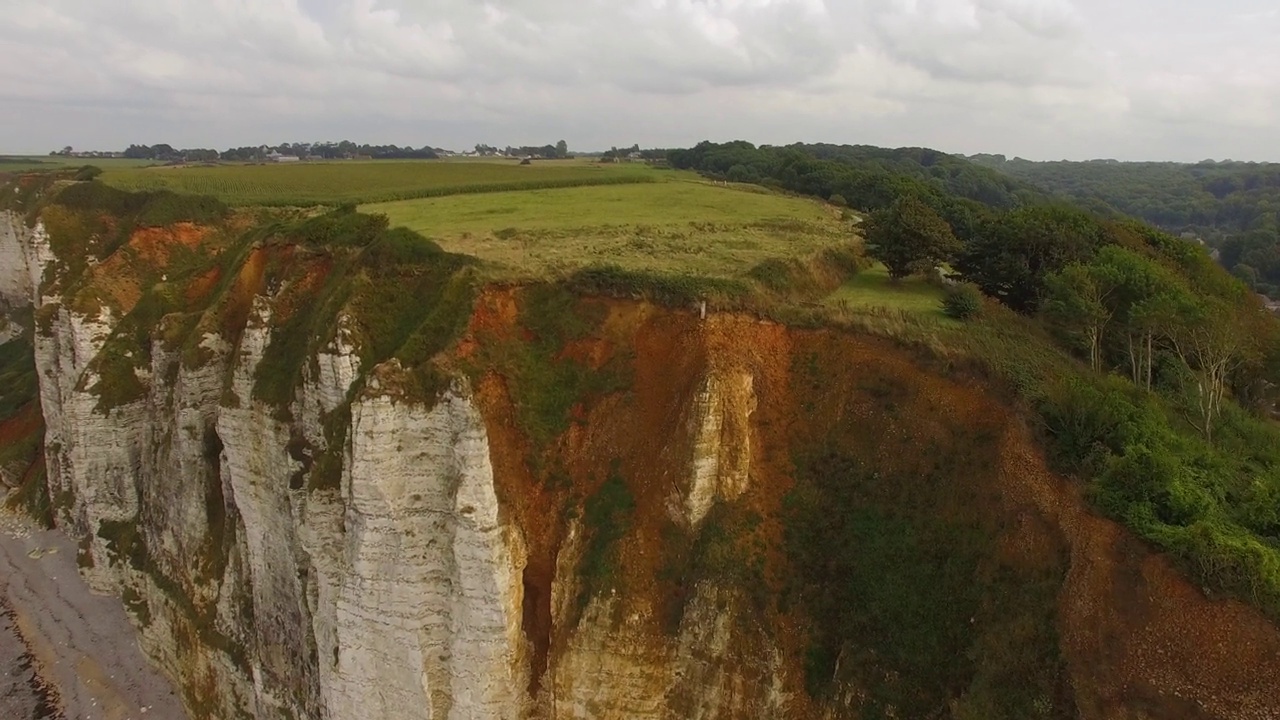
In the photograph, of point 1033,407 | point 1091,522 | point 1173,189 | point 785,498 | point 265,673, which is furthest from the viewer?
point 1173,189

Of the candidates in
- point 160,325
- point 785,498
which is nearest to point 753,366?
point 785,498

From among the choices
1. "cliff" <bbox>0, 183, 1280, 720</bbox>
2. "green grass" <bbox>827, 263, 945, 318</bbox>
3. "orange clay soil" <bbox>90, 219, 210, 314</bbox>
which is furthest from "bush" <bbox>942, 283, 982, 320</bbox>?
"orange clay soil" <bbox>90, 219, 210, 314</bbox>

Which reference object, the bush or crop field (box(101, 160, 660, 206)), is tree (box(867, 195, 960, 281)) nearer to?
the bush

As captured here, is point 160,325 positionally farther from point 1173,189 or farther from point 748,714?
point 1173,189

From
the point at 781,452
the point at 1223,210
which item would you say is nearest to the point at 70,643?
the point at 781,452

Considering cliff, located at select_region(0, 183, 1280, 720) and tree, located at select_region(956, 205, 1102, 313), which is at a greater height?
tree, located at select_region(956, 205, 1102, 313)

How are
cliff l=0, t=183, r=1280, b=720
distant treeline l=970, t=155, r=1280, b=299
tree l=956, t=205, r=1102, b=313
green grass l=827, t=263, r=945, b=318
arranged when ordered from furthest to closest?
distant treeline l=970, t=155, r=1280, b=299
tree l=956, t=205, r=1102, b=313
green grass l=827, t=263, r=945, b=318
cliff l=0, t=183, r=1280, b=720
